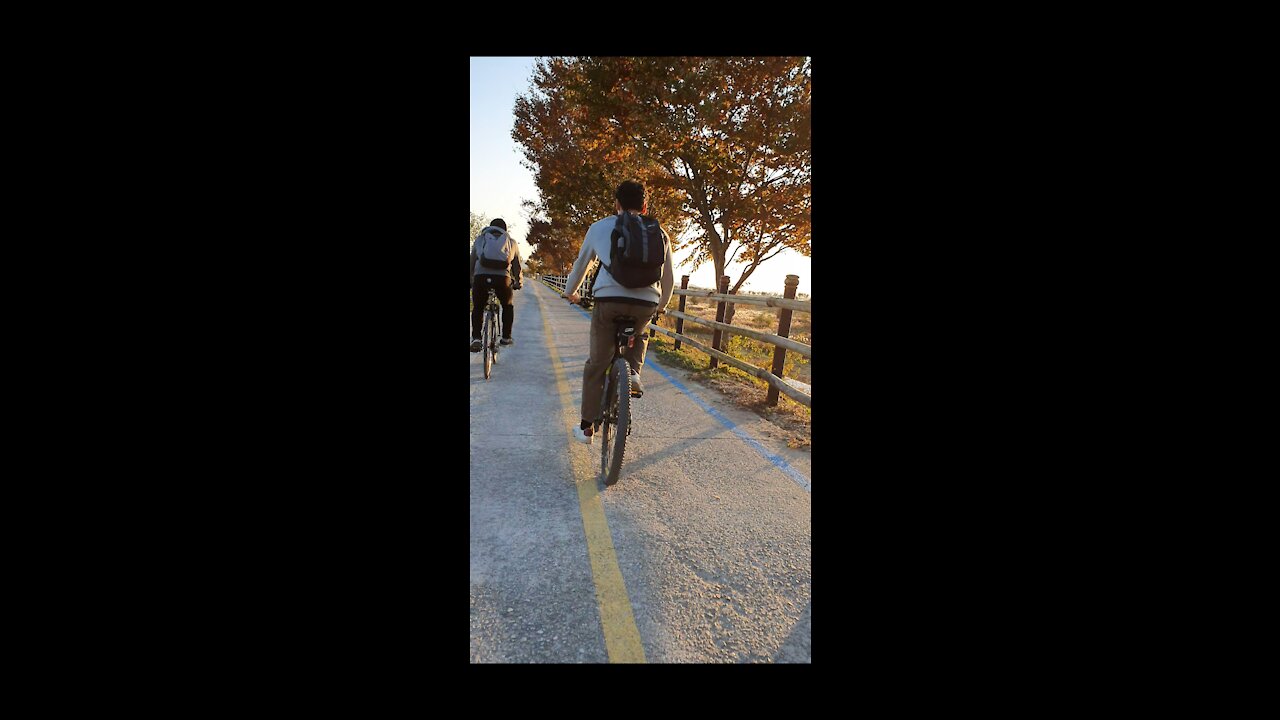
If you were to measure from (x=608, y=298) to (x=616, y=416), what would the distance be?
847 mm

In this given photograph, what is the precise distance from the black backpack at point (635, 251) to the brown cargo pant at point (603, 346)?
243mm

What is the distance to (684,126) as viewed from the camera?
432 inches

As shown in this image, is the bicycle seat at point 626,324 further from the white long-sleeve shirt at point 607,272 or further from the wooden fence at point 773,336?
the wooden fence at point 773,336

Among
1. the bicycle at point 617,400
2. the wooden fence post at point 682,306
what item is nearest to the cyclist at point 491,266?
the bicycle at point 617,400

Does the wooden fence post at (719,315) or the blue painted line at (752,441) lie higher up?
the wooden fence post at (719,315)

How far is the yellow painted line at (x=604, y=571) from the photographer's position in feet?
7.23

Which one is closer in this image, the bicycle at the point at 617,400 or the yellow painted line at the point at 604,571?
the yellow painted line at the point at 604,571

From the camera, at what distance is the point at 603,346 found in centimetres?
402

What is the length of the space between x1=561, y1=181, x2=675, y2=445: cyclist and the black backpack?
0.20ft

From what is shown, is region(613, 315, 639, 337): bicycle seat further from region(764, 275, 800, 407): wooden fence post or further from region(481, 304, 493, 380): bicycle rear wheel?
region(481, 304, 493, 380): bicycle rear wheel

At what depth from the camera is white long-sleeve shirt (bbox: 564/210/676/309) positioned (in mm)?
3779
